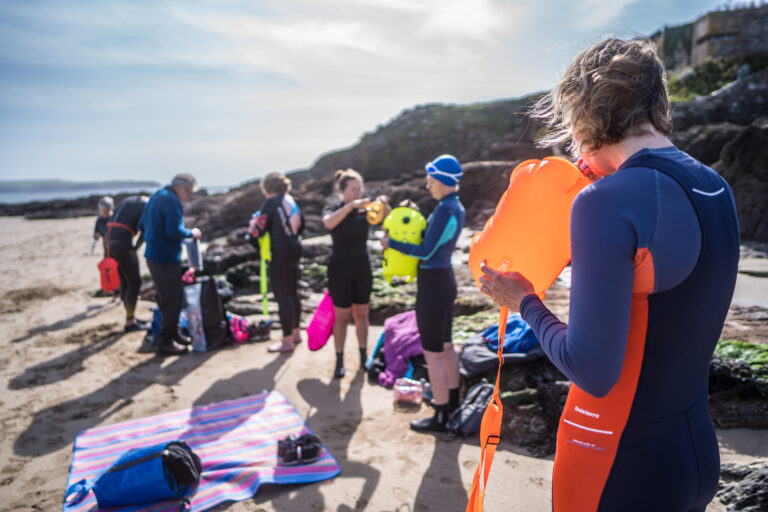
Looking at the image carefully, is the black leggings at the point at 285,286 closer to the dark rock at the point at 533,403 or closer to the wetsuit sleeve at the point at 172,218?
the wetsuit sleeve at the point at 172,218

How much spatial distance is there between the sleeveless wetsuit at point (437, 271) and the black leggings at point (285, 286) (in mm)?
2405

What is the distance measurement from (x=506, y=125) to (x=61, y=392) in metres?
34.0

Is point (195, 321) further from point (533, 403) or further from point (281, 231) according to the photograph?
point (533, 403)

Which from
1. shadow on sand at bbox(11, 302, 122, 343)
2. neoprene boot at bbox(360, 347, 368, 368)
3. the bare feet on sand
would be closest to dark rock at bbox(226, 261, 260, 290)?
shadow on sand at bbox(11, 302, 122, 343)

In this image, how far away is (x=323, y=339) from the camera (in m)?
5.60

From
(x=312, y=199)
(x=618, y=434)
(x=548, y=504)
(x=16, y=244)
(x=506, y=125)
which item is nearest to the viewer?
(x=618, y=434)

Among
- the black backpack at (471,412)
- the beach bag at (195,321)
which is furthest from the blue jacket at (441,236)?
the beach bag at (195,321)

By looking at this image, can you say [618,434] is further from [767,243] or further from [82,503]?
[767,243]

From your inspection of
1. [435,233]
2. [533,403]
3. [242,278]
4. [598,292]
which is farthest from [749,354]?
[242,278]

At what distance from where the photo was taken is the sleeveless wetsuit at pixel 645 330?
1.11 m

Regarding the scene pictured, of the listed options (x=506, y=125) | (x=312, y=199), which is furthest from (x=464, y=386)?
(x=506, y=125)

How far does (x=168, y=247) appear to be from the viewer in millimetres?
5910

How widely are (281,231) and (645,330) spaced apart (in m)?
4.95

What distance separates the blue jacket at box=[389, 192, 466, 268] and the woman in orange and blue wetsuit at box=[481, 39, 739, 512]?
2.41 m
